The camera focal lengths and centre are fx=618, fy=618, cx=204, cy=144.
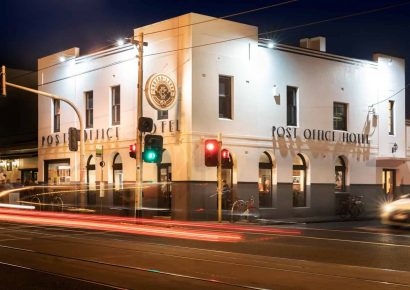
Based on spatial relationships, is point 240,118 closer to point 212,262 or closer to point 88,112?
point 88,112

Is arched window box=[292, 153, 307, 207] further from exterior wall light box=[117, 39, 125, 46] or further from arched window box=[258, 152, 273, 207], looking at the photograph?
exterior wall light box=[117, 39, 125, 46]

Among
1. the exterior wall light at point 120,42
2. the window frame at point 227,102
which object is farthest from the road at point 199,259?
the exterior wall light at point 120,42

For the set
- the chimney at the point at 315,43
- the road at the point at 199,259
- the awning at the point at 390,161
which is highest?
the chimney at the point at 315,43

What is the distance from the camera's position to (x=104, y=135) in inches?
1215

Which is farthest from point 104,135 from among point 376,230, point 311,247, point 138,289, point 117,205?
point 138,289

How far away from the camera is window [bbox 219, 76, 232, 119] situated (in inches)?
1104

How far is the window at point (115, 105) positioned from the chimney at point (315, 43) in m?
10.5

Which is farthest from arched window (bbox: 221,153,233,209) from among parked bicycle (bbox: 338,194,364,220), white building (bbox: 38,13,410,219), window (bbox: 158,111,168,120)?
parked bicycle (bbox: 338,194,364,220)

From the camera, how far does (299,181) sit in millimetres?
30859

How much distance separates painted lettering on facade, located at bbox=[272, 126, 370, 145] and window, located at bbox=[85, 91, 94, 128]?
955cm

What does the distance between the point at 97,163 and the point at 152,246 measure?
16.0m

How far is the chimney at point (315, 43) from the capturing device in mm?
33750

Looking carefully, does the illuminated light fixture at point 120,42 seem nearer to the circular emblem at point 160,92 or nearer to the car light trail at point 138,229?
the circular emblem at point 160,92

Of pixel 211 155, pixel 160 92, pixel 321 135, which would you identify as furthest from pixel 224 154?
pixel 321 135
